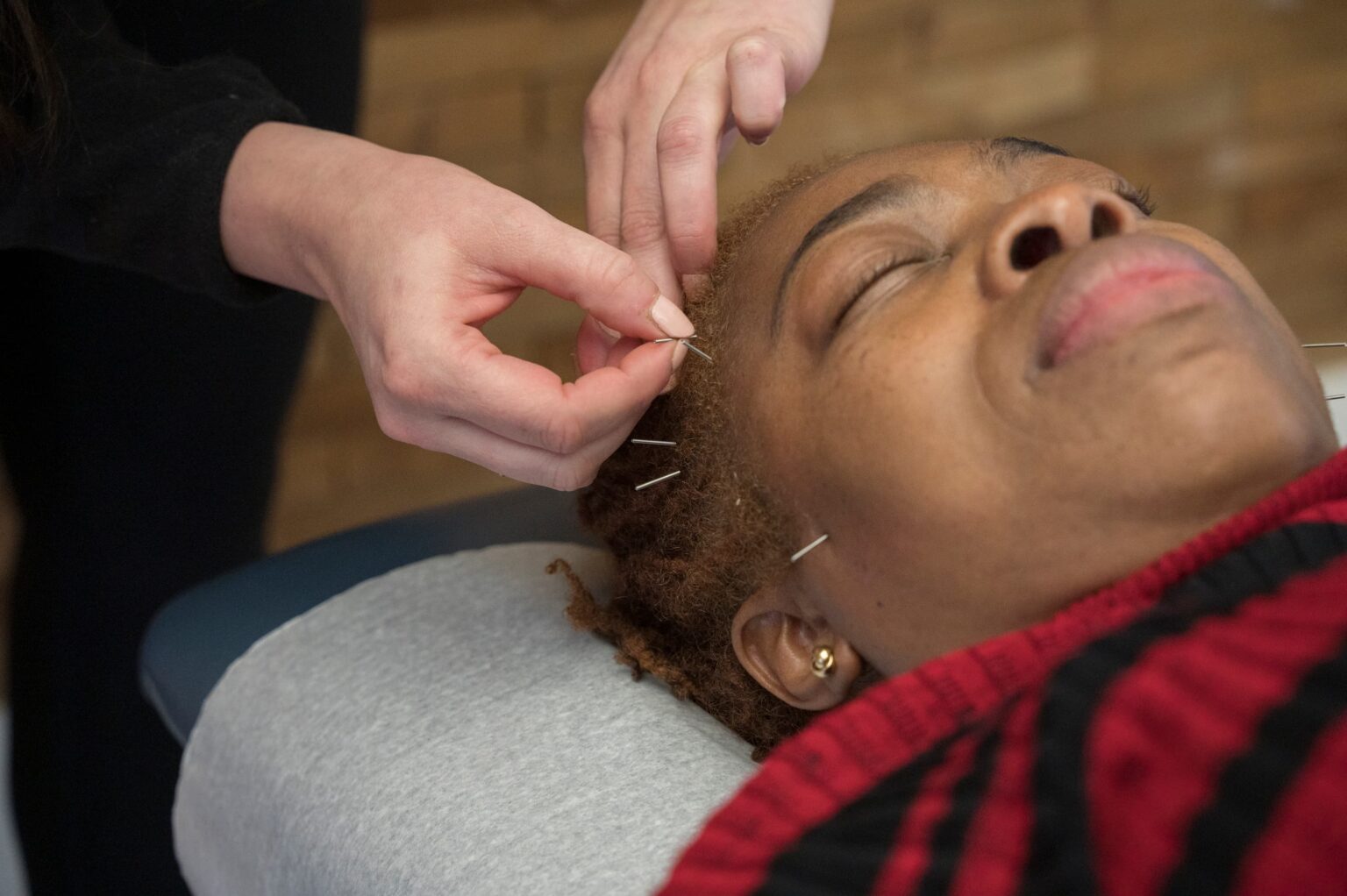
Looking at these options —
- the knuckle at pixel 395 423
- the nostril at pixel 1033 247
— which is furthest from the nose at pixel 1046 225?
the knuckle at pixel 395 423

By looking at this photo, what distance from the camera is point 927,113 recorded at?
2.91 meters

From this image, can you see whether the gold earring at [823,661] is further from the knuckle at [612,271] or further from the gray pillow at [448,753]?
the knuckle at [612,271]

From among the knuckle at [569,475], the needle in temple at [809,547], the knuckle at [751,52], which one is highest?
the knuckle at [751,52]

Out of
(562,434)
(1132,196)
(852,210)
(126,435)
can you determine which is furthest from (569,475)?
(126,435)

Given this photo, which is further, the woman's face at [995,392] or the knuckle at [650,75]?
the knuckle at [650,75]

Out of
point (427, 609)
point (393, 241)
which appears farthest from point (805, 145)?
point (393, 241)

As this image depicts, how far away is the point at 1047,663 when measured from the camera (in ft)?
2.75

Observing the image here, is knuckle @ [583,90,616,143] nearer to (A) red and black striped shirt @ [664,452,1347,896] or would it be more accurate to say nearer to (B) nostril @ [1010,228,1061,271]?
(B) nostril @ [1010,228,1061,271]

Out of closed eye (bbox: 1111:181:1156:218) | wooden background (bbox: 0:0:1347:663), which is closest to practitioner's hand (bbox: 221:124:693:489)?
closed eye (bbox: 1111:181:1156:218)

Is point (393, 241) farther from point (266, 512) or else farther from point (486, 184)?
point (266, 512)

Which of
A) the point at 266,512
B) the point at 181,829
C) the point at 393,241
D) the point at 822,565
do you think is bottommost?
the point at 181,829

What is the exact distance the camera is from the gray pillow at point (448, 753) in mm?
1011

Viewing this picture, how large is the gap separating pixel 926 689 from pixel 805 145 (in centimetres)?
207

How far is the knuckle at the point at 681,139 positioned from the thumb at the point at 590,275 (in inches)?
4.8
